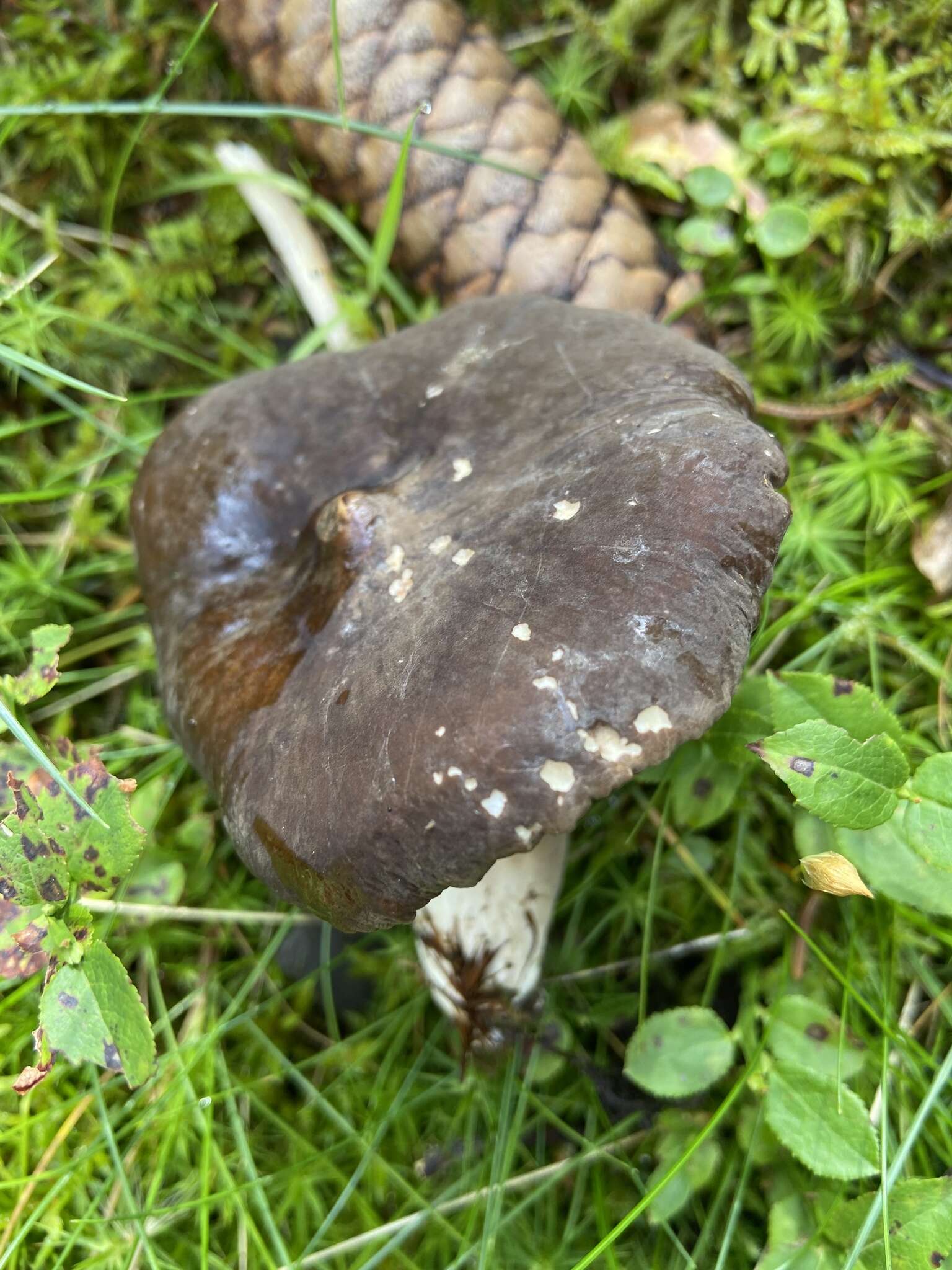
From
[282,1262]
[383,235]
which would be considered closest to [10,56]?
[383,235]

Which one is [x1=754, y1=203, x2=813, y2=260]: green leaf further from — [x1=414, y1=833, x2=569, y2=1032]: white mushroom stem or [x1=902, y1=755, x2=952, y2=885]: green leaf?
[x1=414, y1=833, x2=569, y2=1032]: white mushroom stem

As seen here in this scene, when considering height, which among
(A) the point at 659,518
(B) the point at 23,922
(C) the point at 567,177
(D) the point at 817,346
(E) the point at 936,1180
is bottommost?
(E) the point at 936,1180

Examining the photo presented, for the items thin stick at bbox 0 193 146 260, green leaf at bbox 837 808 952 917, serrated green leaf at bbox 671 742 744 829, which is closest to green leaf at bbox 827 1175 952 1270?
green leaf at bbox 837 808 952 917

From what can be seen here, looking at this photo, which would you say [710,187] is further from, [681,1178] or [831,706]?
[681,1178]

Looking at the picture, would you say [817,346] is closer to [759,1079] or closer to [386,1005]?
[759,1079]

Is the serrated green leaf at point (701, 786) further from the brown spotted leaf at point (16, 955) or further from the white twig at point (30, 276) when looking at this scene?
the white twig at point (30, 276)
